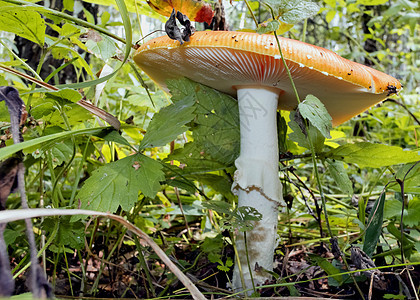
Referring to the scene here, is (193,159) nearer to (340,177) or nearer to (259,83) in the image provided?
(259,83)

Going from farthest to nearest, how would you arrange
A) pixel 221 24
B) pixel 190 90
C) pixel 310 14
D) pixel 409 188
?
pixel 221 24
pixel 190 90
pixel 409 188
pixel 310 14

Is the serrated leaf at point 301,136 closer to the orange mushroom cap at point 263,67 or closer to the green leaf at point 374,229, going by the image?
the orange mushroom cap at point 263,67

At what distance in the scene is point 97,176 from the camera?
0.90 meters

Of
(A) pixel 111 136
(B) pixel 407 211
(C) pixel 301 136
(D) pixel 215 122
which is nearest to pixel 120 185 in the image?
(A) pixel 111 136

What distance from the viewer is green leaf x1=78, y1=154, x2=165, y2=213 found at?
0.85 m

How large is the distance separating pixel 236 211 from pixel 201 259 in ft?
1.63

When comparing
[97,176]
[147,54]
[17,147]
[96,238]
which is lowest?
[96,238]

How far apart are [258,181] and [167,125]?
0.40m

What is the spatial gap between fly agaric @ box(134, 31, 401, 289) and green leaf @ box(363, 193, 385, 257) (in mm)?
302

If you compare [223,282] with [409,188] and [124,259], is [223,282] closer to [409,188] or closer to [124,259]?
[124,259]

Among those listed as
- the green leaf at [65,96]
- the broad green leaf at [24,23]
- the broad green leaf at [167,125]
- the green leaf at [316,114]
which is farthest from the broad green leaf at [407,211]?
the broad green leaf at [24,23]

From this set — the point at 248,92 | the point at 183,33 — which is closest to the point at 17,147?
the point at 183,33

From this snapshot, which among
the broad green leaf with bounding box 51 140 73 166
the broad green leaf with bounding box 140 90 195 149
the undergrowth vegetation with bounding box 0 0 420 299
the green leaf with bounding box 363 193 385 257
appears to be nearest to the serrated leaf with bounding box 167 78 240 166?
the undergrowth vegetation with bounding box 0 0 420 299

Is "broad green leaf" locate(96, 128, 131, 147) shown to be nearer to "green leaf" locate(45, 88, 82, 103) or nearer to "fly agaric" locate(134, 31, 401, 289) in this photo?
"green leaf" locate(45, 88, 82, 103)
